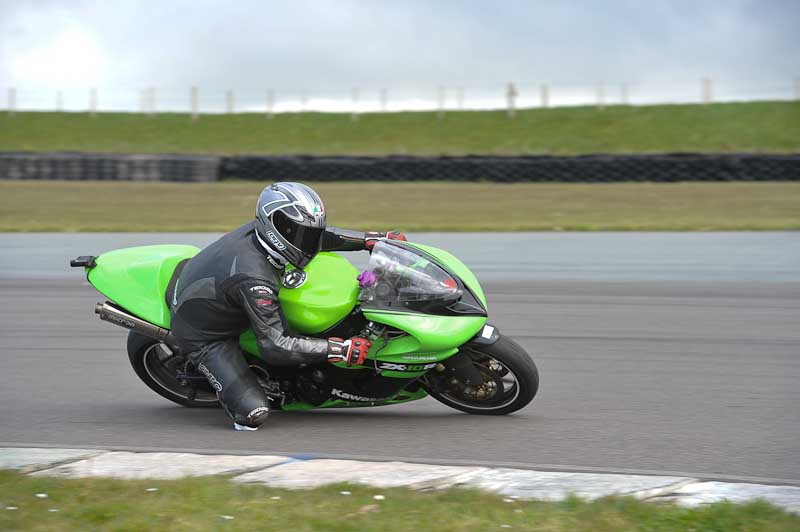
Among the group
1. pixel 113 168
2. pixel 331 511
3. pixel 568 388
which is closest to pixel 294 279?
pixel 331 511

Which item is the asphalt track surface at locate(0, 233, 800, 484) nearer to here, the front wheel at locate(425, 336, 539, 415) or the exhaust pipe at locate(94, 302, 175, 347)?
the front wheel at locate(425, 336, 539, 415)

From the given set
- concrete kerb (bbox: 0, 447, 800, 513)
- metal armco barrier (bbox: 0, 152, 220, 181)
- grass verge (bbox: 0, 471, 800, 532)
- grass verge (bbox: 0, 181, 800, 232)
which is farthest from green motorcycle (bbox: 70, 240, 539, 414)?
metal armco barrier (bbox: 0, 152, 220, 181)

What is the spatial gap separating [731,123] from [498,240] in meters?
26.3

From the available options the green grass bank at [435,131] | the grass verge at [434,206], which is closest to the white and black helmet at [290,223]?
the grass verge at [434,206]

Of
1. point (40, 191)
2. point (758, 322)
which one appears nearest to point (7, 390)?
point (758, 322)

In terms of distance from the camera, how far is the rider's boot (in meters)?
5.15

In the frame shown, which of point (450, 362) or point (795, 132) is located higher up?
point (795, 132)

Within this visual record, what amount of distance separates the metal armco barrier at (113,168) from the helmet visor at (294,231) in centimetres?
1956

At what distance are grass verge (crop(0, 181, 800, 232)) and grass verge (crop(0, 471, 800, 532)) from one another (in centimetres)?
1119

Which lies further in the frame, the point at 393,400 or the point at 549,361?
the point at 549,361

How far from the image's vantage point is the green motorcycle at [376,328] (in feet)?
16.6

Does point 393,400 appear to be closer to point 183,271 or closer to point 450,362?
point 450,362

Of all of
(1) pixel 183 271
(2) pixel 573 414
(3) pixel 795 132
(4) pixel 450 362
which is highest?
(3) pixel 795 132

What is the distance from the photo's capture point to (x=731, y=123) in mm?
36719
